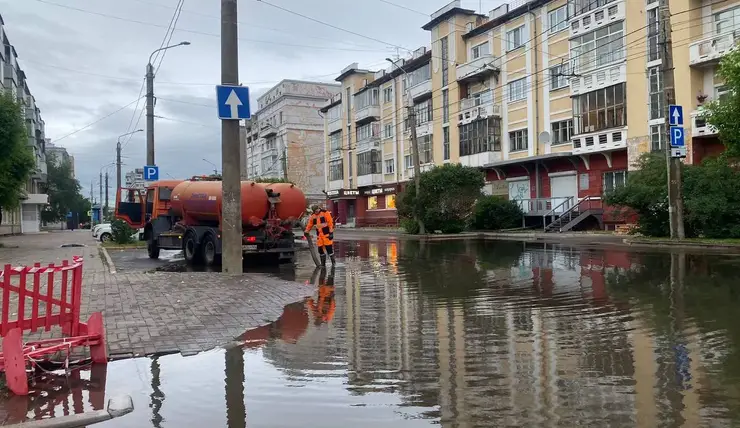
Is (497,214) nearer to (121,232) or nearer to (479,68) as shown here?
(479,68)

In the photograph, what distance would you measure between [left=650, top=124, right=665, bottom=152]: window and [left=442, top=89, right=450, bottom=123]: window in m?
18.5

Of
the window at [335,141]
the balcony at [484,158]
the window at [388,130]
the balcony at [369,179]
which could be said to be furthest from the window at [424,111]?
the window at [335,141]

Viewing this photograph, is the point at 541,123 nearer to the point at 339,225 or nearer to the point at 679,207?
the point at 679,207

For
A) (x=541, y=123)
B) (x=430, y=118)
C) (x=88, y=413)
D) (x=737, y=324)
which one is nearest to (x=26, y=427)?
(x=88, y=413)

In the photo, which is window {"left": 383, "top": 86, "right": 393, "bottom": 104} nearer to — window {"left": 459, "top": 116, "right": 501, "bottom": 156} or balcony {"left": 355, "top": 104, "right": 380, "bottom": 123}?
balcony {"left": 355, "top": 104, "right": 380, "bottom": 123}

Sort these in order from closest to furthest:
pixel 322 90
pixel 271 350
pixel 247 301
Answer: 1. pixel 271 350
2. pixel 247 301
3. pixel 322 90

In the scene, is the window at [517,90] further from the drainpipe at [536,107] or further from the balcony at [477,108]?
the balcony at [477,108]

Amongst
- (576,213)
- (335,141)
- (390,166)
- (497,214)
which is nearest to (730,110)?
(576,213)

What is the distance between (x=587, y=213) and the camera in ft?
113

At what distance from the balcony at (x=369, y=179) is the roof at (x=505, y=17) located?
59.9 feet

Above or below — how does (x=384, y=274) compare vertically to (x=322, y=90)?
below

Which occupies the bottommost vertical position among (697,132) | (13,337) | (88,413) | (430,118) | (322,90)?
(88,413)

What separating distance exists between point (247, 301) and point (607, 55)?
100ft

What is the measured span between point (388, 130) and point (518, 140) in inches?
768
